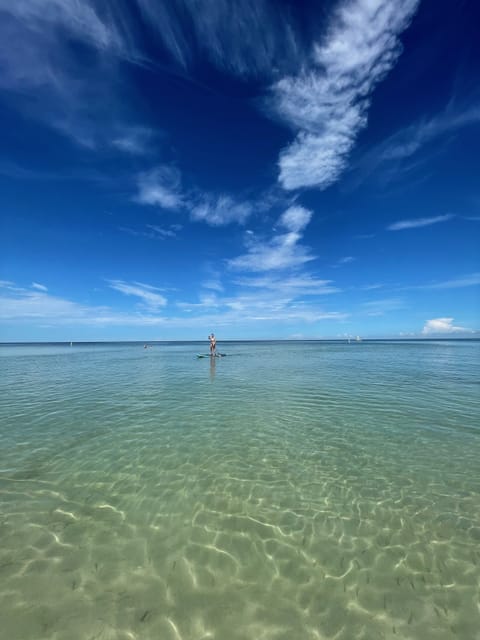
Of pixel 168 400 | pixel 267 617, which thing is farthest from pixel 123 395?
pixel 267 617

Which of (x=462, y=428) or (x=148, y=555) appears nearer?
(x=148, y=555)

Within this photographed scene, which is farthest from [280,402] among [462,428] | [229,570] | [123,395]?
[229,570]

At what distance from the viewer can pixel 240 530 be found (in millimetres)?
5148

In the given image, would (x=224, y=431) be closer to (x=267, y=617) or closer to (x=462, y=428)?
(x=267, y=617)

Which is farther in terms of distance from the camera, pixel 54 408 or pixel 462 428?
pixel 54 408

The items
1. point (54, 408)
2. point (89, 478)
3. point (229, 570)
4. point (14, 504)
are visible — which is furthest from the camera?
point (54, 408)

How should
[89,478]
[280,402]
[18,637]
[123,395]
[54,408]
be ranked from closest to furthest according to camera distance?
[18,637] → [89,478] → [54,408] → [280,402] → [123,395]

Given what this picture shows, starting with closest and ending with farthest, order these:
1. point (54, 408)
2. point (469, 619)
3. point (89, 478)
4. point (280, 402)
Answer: point (469, 619), point (89, 478), point (54, 408), point (280, 402)

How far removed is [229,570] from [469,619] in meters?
3.15

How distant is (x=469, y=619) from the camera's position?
354cm

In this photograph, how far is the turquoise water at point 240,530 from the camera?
3561mm

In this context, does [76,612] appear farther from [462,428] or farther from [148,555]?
[462,428]

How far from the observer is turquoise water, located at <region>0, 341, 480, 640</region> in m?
3.56

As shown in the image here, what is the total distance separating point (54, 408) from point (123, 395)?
12.0 feet
